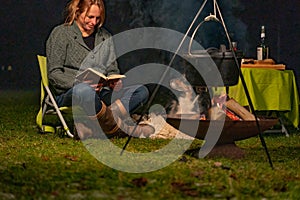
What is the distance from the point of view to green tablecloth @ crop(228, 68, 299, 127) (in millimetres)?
6312

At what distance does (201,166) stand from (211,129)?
1.30 ft

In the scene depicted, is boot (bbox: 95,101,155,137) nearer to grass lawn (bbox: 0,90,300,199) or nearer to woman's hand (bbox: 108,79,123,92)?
woman's hand (bbox: 108,79,123,92)

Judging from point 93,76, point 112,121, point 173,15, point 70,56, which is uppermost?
point 70,56

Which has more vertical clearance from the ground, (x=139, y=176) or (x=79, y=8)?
(x=79, y=8)

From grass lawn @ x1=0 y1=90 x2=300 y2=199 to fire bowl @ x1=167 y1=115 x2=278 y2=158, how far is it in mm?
143

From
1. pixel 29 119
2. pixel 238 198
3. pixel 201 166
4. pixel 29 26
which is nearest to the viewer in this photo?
pixel 238 198

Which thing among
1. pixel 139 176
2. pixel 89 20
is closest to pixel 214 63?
pixel 139 176

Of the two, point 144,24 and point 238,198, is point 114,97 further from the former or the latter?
point 144,24

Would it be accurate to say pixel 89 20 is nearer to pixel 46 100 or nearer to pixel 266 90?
pixel 46 100

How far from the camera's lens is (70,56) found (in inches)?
234

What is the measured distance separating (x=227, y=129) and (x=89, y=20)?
181 centimetres

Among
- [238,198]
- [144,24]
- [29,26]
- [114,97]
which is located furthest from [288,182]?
[29,26]

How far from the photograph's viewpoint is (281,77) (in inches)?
253

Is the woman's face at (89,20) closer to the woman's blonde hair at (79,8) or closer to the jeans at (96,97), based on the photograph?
the woman's blonde hair at (79,8)
